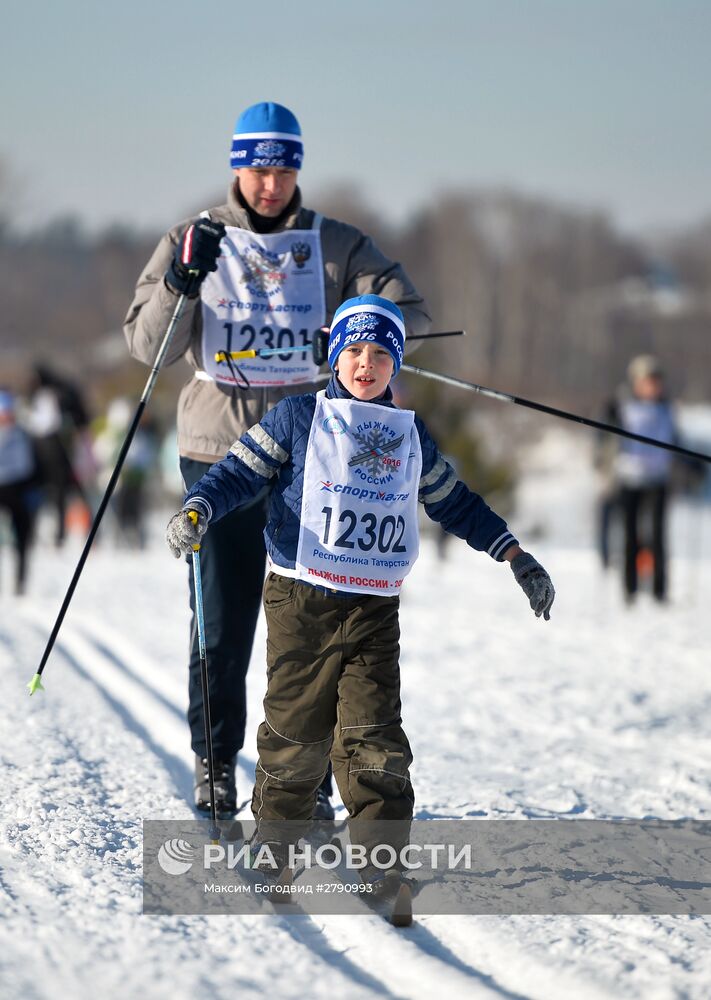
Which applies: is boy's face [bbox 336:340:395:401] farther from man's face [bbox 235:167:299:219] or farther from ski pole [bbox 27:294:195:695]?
man's face [bbox 235:167:299:219]

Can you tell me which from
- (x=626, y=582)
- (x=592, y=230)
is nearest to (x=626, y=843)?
(x=626, y=582)

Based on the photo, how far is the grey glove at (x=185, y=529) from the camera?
3.11m

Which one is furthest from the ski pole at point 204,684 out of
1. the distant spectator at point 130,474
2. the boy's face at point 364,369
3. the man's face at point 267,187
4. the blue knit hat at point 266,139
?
the distant spectator at point 130,474

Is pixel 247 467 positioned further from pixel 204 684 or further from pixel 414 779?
pixel 414 779

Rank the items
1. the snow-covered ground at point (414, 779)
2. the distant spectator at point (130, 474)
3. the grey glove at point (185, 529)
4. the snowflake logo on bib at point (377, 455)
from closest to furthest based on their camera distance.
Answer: the snow-covered ground at point (414, 779), the grey glove at point (185, 529), the snowflake logo on bib at point (377, 455), the distant spectator at point (130, 474)

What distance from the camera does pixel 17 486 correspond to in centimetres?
1025

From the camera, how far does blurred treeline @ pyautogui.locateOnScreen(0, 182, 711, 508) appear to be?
5647 centimetres

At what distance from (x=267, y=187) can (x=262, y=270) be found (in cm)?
26

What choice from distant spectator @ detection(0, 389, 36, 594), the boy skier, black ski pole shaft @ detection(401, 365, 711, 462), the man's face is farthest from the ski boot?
distant spectator @ detection(0, 389, 36, 594)

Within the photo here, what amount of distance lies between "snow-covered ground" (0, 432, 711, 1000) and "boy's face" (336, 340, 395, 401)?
139 cm

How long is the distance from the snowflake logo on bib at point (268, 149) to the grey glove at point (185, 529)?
124 centimetres

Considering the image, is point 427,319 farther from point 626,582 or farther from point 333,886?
point 626,582

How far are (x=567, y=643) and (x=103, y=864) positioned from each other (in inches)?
206

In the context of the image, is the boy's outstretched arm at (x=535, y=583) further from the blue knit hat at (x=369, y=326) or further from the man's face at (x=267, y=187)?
the man's face at (x=267, y=187)
